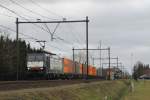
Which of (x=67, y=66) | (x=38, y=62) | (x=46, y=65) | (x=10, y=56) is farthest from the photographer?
(x=10, y=56)

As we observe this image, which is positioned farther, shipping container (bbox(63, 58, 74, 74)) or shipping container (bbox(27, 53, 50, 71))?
shipping container (bbox(63, 58, 74, 74))

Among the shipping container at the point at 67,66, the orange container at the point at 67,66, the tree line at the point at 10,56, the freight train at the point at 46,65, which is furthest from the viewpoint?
the tree line at the point at 10,56

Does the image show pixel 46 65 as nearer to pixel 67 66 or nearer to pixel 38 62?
pixel 38 62

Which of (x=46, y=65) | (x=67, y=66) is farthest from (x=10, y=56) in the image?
(x=46, y=65)

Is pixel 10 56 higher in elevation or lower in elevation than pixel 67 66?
higher

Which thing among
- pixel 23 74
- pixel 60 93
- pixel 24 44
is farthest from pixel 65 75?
pixel 60 93

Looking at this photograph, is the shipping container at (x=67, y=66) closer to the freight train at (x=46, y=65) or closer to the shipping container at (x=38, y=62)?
the freight train at (x=46, y=65)

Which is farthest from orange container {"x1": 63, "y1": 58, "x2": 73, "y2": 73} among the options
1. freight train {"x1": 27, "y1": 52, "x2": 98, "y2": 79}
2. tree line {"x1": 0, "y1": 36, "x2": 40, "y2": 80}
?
tree line {"x1": 0, "y1": 36, "x2": 40, "y2": 80}

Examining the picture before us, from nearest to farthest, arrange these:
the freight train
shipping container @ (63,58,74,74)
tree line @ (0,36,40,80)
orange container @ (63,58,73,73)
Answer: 1. the freight train
2. shipping container @ (63,58,74,74)
3. orange container @ (63,58,73,73)
4. tree line @ (0,36,40,80)

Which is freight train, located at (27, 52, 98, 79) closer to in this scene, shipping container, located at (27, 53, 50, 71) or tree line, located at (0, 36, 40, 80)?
shipping container, located at (27, 53, 50, 71)

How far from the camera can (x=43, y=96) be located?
24.9m

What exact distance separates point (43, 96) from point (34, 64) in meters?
36.2

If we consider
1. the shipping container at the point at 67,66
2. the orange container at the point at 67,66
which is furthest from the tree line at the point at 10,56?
the orange container at the point at 67,66

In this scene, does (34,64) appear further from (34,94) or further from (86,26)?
(34,94)
